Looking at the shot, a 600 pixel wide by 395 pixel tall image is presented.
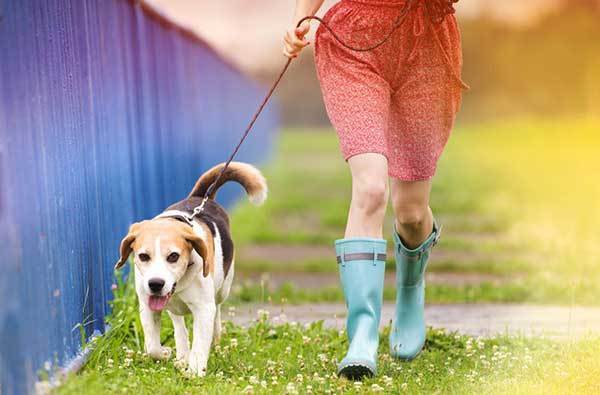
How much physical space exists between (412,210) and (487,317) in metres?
1.68

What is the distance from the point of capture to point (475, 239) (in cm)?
1114

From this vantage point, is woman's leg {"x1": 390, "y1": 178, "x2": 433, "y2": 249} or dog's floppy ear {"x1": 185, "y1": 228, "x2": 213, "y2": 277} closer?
dog's floppy ear {"x1": 185, "y1": 228, "x2": 213, "y2": 277}

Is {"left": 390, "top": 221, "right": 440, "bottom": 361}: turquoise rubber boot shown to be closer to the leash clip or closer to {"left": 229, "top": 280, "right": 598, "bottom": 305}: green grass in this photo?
the leash clip

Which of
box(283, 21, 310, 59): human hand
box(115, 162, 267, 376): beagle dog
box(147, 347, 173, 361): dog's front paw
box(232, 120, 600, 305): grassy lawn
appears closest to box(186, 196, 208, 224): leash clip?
box(115, 162, 267, 376): beagle dog

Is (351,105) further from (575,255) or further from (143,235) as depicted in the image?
(575,255)

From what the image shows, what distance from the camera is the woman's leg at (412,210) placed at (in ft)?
17.2

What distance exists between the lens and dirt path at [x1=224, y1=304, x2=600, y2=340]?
6160 mm

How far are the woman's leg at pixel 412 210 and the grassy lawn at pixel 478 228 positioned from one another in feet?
3.97

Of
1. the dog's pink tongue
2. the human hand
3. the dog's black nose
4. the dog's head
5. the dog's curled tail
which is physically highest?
the human hand

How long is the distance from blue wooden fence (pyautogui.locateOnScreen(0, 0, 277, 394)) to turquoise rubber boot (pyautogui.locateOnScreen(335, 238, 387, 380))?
41.7 inches

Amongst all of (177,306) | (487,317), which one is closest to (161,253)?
(177,306)

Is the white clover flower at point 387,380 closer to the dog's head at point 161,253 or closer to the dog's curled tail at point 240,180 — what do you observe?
the dog's head at point 161,253

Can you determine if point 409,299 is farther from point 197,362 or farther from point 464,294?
point 464,294

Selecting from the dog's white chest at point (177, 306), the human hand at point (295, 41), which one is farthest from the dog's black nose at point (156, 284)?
the human hand at point (295, 41)
